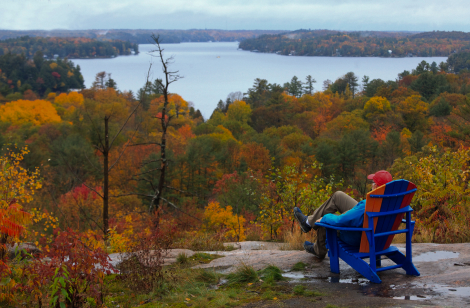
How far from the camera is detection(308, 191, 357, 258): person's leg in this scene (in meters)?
5.25

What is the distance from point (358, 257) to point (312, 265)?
86 centimetres

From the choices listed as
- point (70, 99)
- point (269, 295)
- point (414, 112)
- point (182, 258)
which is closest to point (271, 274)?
point (269, 295)

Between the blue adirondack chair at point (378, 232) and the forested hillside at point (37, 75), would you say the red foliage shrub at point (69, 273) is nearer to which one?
the blue adirondack chair at point (378, 232)

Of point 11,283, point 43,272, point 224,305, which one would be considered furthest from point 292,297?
point 11,283

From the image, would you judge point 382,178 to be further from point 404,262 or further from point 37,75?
point 37,75

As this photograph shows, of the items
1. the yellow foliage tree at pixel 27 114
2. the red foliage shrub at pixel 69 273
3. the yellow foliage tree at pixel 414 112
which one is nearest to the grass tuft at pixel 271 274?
the red foliage shrub at pixel 69 273

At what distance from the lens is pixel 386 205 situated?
4.52 m

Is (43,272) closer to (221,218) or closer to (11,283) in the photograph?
(11,283)

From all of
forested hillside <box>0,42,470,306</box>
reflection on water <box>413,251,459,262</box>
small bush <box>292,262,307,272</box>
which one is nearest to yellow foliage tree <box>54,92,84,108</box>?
forested hillside <box>0,42,470,306</box>

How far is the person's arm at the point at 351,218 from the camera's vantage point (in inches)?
187

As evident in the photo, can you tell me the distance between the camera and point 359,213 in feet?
15.5

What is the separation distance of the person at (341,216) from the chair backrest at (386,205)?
0.65ft

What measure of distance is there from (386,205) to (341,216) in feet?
1.84

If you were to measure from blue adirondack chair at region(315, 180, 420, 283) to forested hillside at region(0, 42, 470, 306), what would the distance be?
6.87 feet
